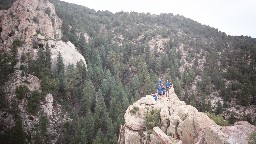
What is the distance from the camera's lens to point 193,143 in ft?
113

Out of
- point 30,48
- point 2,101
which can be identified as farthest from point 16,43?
point 2,101

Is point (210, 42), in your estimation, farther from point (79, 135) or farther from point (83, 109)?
point (79, 135)

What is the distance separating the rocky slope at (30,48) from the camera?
81.9 m

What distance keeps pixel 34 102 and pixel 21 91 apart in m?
4.92

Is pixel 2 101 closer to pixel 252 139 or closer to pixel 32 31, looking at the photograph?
pixel 32 31

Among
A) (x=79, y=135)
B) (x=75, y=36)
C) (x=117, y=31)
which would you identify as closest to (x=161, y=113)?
(x=79, y=135)

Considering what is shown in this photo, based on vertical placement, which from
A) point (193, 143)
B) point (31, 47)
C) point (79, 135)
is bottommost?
point (79, 135)

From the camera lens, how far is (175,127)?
3769 centimetres

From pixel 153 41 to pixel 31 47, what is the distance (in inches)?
2644

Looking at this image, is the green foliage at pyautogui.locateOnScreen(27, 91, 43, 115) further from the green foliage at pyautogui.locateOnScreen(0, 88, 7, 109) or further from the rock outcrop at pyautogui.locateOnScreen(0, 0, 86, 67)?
the rock outcrop at pyautogui.locateOnScreen(0, 0, 86, 67)

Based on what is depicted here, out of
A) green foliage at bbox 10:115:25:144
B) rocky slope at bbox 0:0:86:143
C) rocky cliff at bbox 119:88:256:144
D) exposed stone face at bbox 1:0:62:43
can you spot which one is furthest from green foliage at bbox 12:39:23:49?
rocky cliff at bbox 119:88:256:144

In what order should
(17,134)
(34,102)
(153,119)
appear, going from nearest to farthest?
(153,119), (17,134), (34,102)

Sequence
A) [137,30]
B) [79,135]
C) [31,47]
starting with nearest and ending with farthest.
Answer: [79,135] → [31,47] → [137,30]

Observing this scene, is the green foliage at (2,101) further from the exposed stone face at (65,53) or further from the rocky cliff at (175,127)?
the rocky cliff at (175,127)
